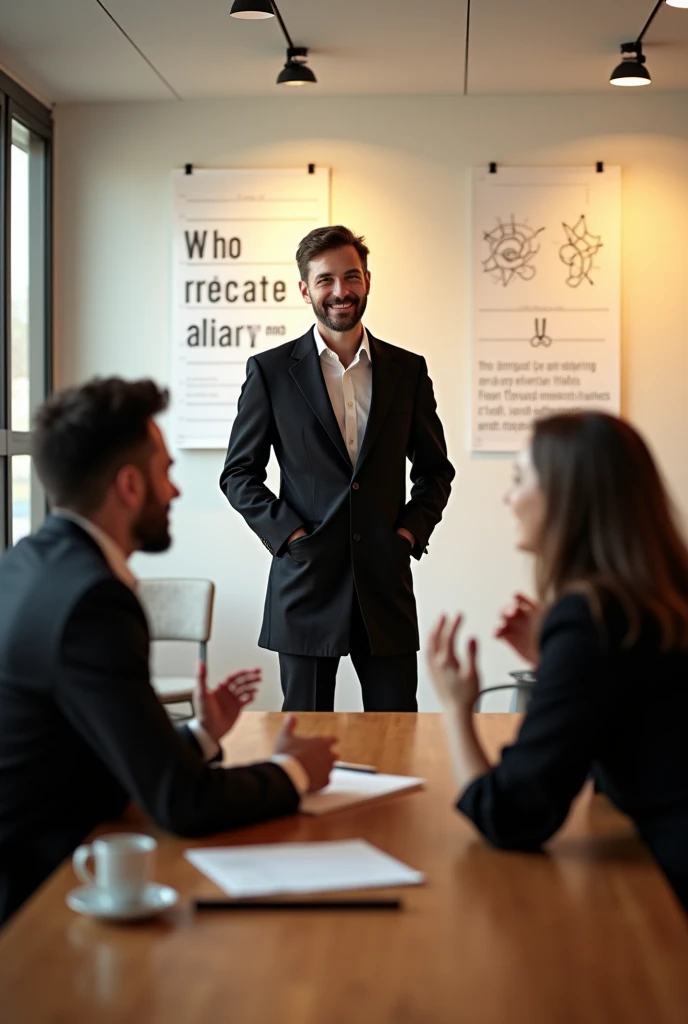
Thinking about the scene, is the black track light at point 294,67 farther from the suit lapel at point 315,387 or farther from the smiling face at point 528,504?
the smiling face at point 528,504

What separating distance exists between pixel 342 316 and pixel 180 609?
76.7 inches

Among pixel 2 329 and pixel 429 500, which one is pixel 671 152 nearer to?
pixel 429 500

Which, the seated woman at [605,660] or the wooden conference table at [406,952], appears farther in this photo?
the seated woman at [605,660]

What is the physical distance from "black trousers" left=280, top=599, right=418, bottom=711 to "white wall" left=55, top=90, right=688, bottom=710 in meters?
1.95

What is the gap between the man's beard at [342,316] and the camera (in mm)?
3674

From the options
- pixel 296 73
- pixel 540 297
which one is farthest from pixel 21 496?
pixel 540 297

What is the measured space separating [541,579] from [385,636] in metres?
1.79

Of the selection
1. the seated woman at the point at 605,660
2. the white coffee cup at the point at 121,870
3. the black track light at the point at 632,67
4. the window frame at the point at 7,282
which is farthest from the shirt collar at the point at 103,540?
the black track light at the point at 632,67

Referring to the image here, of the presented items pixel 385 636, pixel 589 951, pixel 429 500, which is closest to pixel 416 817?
pixel 589 951

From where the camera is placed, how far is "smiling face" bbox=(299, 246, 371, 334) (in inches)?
144

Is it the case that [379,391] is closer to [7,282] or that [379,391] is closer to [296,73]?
[296,73]

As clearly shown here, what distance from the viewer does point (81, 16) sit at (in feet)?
14.8

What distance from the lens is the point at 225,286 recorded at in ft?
18.4

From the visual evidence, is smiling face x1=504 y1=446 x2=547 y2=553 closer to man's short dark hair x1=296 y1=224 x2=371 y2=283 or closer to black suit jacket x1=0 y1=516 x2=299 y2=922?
black suit jacket x1=0 y1=516 x2=299 y2=922
